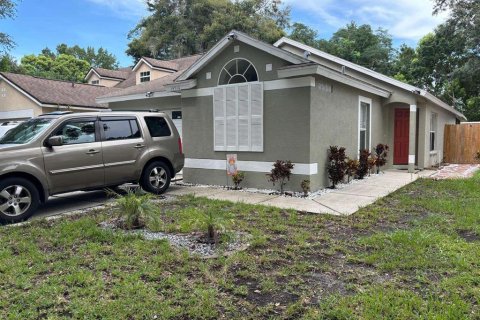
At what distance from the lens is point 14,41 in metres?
18.7

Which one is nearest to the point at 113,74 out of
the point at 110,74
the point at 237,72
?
the point at 110,74

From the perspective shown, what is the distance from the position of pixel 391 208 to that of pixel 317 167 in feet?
7.20

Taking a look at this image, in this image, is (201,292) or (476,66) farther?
(476,66)

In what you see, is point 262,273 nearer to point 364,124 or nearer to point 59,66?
point 364,124

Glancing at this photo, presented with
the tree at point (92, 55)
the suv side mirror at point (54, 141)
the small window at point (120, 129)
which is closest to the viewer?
the suv side mirror at point (54, 141)

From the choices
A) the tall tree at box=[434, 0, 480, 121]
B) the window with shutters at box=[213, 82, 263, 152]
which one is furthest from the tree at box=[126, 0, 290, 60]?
the window with shutters at box=[213, 82, 263, 152]

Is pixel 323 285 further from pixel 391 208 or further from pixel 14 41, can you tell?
pixel 14 41

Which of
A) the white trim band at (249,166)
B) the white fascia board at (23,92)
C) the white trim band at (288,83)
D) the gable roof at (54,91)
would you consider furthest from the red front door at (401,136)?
the white fascia board at (23,92)

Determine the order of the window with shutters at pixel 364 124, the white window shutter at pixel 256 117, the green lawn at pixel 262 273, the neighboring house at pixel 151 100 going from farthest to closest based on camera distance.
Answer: the neighboring house at pixel 151 100 < the window with shutters at pixel 364 124 < the white window shutter at pixel 256 117 < the green lawn at pixel 262 273

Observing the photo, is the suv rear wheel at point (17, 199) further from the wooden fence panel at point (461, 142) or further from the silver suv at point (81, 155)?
the wooden fence panel at point (461, 142)

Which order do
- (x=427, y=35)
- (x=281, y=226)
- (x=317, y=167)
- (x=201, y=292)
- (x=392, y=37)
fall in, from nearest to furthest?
(x=201, y=292) → (x=281, y=226) → (x=317, y=167) → (x=427, y=35) → (x=392, y=37)

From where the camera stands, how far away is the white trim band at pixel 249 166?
29.4 feet

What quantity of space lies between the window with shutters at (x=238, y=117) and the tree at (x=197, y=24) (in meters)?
24.8

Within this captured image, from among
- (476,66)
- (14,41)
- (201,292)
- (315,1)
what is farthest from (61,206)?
(476,66)
